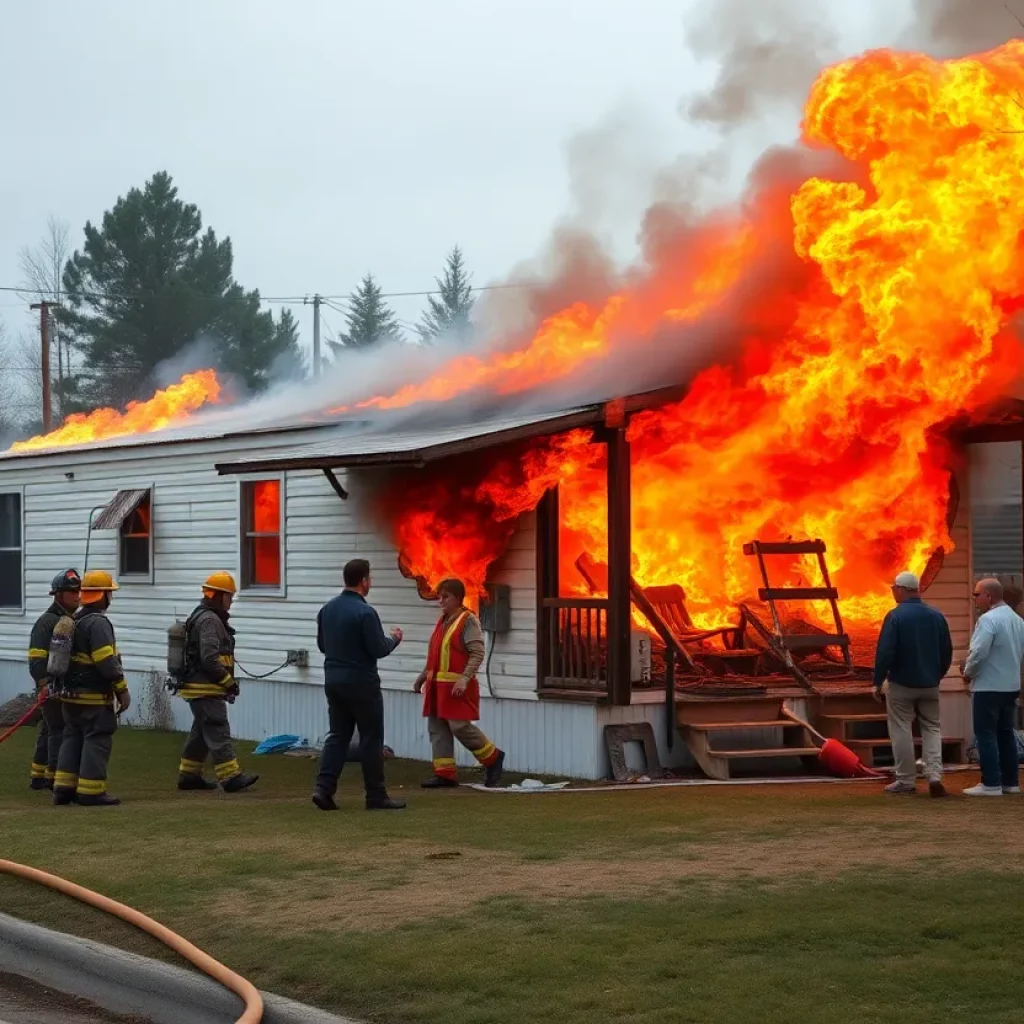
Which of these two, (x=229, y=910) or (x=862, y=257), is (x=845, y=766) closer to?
(x=862, y=257)

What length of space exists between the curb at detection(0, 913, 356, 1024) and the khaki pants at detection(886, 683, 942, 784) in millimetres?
7048

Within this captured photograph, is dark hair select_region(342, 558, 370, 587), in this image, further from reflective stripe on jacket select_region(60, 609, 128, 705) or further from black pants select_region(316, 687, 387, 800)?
reflective stripe on jacket select_region(60, 609, 128, 705)

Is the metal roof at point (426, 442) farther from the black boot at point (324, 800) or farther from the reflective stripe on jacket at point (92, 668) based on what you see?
the black boot at point (324, 800)

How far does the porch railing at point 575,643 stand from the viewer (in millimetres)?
14883

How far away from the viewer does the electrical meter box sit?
15.7 m

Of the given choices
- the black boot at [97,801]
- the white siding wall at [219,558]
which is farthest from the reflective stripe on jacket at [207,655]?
the white siding wall at [219,558]

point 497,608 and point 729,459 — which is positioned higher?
point 729,459

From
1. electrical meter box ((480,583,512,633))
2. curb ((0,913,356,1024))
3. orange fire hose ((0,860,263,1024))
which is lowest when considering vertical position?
curb ((0,913,356,1024))

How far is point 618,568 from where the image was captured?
48.0 feet

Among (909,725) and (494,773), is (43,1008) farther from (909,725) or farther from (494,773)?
(909,725)

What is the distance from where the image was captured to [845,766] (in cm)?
1466

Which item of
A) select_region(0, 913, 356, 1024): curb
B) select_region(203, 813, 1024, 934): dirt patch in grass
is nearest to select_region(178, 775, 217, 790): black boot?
select_region(203, 813, 1024, 934): dirt patch in grass

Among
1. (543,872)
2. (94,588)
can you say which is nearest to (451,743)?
(94,588)

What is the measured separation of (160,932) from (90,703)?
550 cm
